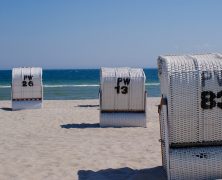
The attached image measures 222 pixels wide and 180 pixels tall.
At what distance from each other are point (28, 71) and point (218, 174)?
14.9 meters

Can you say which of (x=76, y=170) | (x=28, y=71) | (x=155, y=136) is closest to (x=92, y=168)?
(x=76, y=170)

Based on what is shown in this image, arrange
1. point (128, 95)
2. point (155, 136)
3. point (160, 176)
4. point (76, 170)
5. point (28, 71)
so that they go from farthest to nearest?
point (28, 71) < point (128, 95) < point (155, 136) < point (76, 170) < point (160, 176)

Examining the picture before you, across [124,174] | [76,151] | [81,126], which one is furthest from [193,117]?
[81,126]

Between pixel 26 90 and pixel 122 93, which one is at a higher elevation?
pixel 122 93

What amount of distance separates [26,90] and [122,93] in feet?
A: 25.2

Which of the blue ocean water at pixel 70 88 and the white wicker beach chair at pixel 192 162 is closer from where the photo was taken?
the white wicker beach chair at pixel 192 162

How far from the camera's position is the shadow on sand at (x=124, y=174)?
8281 millimetres

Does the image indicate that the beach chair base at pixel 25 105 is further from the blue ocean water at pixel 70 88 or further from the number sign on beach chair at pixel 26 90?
the blue ocean water at pixel 70 88

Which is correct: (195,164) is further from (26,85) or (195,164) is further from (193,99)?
(26,85)

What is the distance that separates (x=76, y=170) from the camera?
894 cm

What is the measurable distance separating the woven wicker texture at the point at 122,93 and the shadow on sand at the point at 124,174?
5743mm

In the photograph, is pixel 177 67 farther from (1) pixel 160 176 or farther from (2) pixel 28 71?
(2) pixel 28 71

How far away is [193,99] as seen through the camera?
24.7ft

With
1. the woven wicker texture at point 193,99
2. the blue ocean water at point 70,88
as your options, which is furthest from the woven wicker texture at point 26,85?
the woven wicker texture at point 193,99
